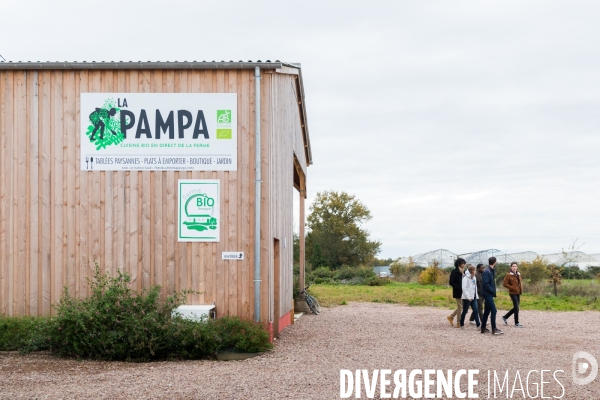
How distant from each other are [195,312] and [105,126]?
3.96 metres

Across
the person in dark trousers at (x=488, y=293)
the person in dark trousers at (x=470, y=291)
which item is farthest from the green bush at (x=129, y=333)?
the person in dark trousers at (x=470, y=291)

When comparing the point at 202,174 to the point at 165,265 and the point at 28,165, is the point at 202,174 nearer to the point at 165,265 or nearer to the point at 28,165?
the point at 165,265

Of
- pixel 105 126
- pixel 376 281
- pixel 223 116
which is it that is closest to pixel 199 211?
pixel 223 116

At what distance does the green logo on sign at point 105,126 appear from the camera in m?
14.1

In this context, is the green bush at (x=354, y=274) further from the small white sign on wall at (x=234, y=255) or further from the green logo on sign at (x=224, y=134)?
the green logo on sign at (x=224, y=134)

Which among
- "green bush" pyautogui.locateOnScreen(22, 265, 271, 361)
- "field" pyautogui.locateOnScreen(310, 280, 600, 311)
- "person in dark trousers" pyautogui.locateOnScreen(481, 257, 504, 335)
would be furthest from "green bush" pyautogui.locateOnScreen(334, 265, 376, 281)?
"green bush" pyautogui.locateOnScreen(22, 265, 271, 361)

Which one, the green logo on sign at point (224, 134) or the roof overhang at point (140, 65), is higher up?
the roof overhang at point (140, 65)

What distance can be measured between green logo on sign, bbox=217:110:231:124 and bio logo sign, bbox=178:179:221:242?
1135 millimetres

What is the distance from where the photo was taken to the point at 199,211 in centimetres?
1388


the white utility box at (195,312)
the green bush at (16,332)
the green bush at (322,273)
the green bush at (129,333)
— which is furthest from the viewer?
the green bush at (322,273)

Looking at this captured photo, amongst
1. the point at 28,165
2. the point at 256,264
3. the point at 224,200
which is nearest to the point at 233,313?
the point at 256,264

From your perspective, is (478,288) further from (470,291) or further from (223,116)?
(223,116)

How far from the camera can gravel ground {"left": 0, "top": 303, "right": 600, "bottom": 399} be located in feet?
30.4

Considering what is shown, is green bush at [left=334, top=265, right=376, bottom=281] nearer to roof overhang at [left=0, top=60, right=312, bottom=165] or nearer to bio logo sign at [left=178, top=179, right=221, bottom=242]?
bio logo sign at [left=178, top=179, right=221, bottom=242]
